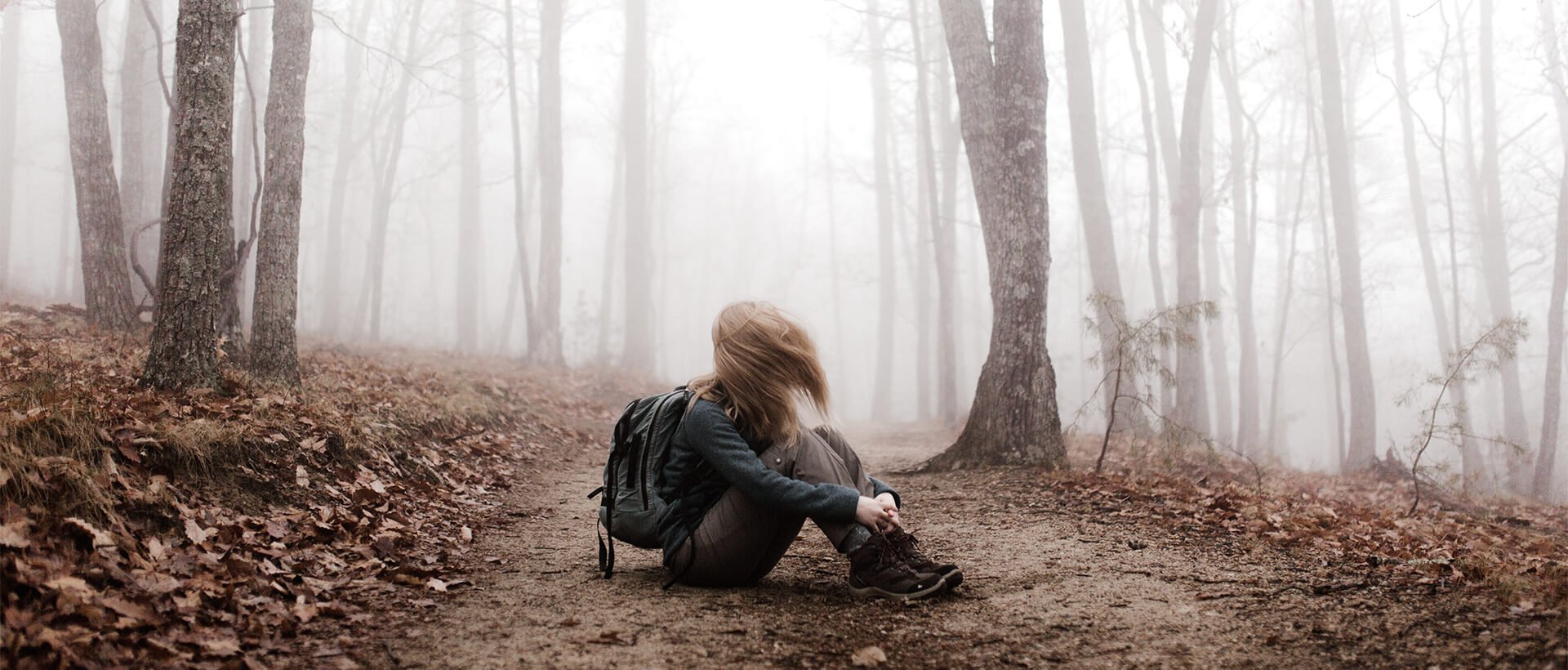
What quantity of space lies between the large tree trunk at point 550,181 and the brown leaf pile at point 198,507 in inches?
429

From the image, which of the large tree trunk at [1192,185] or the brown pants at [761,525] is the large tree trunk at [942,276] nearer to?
the large tree trunk at [1192,185]

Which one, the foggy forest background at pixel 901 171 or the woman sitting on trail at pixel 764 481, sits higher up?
the foggy forest background at pixel 901 171

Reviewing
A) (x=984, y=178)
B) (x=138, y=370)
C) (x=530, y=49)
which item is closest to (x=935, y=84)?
(x=530, y=49)

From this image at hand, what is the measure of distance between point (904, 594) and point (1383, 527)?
12.9ft

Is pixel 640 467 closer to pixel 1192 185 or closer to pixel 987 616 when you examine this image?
pixel 987 616

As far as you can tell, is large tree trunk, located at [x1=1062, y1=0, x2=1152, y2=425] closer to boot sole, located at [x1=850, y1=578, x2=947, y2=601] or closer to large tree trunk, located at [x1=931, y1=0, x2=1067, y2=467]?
large tree trunk, located at [x1=931, y1=0, x2=1067, y2=467]

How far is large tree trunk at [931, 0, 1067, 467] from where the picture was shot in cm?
787

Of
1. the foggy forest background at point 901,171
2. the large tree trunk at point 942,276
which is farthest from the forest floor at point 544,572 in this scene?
the large tree trunk at point 942,276

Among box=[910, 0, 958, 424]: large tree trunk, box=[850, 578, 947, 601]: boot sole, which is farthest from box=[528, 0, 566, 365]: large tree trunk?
box=[850, 578, 947, 601]: boot sole

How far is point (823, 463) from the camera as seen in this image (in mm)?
3770

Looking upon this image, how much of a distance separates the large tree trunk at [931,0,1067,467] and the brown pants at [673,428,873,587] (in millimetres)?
4228

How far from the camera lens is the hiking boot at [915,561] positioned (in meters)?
3.78

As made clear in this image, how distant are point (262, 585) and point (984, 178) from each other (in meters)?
7.09

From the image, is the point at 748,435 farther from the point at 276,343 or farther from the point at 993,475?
the point at 276,343
